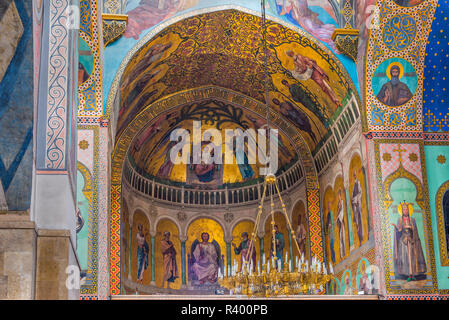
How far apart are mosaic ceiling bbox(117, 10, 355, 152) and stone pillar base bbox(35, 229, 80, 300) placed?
777cm

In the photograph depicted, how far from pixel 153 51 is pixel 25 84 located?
8.45 metres

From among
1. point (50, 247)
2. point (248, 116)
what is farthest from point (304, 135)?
point (50, 247)

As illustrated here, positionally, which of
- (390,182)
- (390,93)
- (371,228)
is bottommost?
(371,228)

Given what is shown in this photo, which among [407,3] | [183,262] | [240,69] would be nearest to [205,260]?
[183,262]

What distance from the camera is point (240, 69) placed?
16.2 metres

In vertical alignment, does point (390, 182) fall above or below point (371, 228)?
above

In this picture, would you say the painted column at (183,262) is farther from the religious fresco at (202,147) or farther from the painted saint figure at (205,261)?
the religious fresco at (202,147)

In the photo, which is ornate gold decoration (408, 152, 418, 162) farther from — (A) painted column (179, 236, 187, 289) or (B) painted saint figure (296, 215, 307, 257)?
(A) painted column (179, 236, 187, 289)

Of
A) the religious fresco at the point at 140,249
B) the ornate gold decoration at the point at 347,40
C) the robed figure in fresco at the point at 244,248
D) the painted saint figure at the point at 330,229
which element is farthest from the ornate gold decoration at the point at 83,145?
the robed figure in fresco at the point at 244,248

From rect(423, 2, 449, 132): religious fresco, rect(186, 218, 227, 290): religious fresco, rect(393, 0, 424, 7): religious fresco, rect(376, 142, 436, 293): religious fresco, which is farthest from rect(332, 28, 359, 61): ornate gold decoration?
rect(186, 218, 227, 290): religious fresco

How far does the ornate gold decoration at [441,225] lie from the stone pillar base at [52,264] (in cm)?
861

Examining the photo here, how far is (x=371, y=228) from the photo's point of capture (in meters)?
13.1

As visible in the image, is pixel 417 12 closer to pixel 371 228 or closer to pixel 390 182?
pixel 390 182

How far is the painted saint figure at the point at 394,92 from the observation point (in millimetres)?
13391
